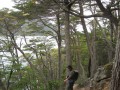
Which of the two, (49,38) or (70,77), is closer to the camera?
(70,77)

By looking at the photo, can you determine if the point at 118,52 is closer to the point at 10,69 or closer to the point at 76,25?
the point at 10,69

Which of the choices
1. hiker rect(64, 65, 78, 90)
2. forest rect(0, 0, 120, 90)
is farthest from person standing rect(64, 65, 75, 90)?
forest rect(0, 0, 120, 90)

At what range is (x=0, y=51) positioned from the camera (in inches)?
731

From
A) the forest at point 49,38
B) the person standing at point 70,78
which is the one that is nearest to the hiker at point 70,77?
the person standing at point 70,78

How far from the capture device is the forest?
12.6m

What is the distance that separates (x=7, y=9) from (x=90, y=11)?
5868 mm

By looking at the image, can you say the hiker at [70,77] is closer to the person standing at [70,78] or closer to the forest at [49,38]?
the person standing at [70,78]

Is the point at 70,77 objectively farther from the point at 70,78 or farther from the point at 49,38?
the point at 49,38

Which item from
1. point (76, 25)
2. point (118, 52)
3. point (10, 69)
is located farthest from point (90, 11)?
point (118, 52)

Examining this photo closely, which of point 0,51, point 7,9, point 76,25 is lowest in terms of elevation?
point 0,51

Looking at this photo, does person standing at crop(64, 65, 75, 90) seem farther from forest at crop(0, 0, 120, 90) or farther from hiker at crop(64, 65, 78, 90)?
forest at crop(0, 0, 120, 90)

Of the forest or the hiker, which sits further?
the forest

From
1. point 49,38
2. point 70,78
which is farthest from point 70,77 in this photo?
point 49,38

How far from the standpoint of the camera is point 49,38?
75.6 feet
